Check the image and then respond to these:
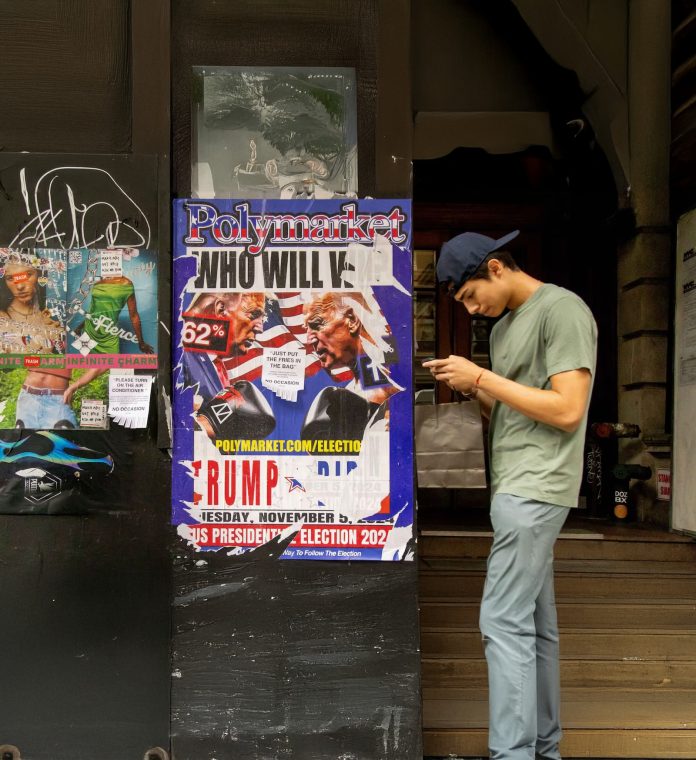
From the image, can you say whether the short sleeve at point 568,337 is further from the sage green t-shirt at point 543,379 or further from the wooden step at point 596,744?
the wooden step at point 596,744

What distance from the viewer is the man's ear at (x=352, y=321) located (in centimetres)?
301

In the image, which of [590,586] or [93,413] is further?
[590,586]

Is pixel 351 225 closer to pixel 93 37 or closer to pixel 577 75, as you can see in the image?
pixel 93 37

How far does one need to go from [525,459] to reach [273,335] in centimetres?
110

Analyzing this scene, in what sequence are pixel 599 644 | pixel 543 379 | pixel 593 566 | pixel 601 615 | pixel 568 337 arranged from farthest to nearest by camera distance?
pixel 593 566
pixel 601 615
pixel 599 644
pixel 543 379
pixel 568 337

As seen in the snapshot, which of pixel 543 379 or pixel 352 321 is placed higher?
pixel 352 321

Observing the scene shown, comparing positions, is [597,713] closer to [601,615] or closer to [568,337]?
[601,615]

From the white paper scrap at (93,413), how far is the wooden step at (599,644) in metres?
2.12

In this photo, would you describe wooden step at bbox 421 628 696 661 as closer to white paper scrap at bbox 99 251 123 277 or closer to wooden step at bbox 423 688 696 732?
wooden step at bbox 423 688 696 732

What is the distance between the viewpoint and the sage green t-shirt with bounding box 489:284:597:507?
2.57 m

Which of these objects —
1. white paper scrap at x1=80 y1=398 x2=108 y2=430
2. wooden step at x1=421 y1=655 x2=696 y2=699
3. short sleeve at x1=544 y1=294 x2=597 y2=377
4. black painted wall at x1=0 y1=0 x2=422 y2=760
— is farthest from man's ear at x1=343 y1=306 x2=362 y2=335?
wooden step at x1=421 y1=655 x2=696 y2=699

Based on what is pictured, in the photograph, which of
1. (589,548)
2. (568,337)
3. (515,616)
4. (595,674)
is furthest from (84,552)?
(589,548)

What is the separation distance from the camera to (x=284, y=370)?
3.02 m

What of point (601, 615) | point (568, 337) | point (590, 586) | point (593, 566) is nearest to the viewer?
point (568, 337)
